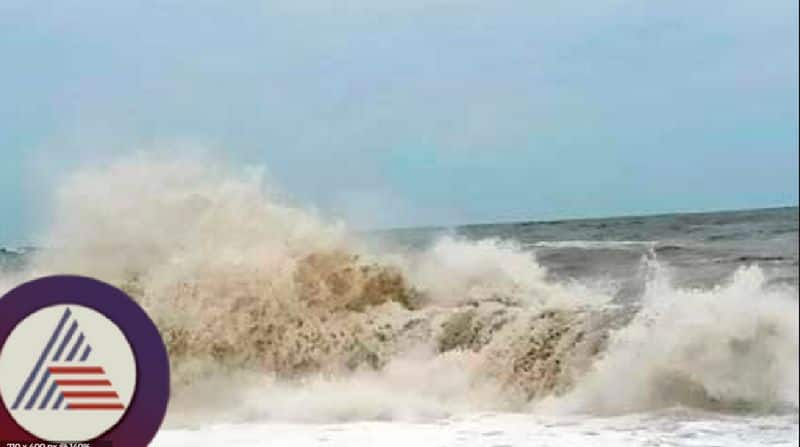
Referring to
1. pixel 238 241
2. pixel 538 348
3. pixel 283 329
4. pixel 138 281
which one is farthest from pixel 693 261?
pixel 138 281

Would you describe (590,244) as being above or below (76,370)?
above

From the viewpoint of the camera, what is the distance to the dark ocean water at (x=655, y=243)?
3906 mm

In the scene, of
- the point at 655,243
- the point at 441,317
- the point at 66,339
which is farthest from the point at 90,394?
the point at 655,243

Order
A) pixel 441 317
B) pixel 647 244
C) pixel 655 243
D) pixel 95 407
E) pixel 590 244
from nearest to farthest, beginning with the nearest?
pixel 95 407 → pixel 441 317 → pixel 655 243 → pixel 647 244 → pixel 590 244

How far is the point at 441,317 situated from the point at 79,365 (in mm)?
3025

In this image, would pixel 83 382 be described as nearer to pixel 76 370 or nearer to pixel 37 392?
pixel 76 370

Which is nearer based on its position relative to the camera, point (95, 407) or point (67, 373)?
point (95, 407)

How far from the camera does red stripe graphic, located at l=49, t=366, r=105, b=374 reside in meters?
2.68

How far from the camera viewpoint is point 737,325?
13.0 ft

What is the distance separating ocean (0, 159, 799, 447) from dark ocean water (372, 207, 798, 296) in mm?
20

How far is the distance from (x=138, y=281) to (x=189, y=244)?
46 centimetres

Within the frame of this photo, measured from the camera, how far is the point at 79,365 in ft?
9.03

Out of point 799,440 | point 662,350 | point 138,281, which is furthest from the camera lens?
point 138,281

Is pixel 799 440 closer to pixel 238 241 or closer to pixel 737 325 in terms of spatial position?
pixel 737 325
